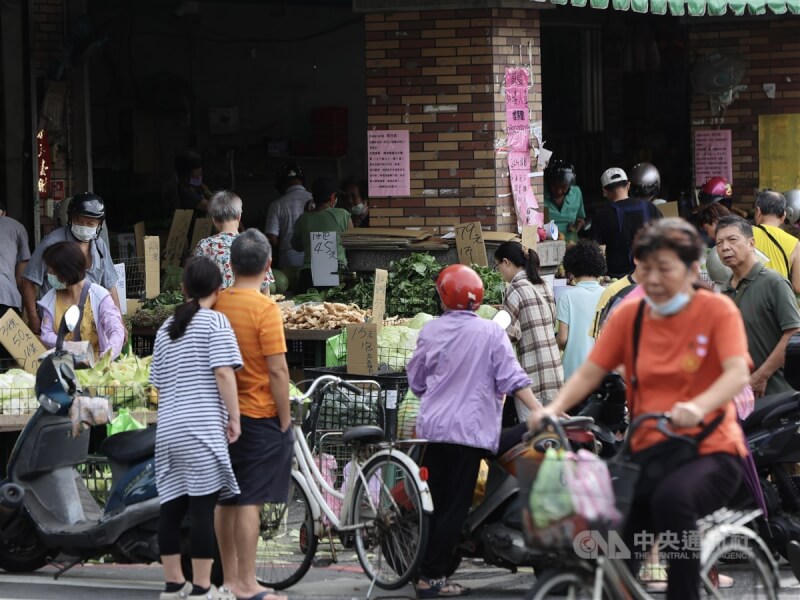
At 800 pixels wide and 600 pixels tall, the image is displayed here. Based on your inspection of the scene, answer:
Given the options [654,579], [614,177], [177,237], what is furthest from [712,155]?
[654,579]

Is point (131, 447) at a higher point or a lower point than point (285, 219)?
lower

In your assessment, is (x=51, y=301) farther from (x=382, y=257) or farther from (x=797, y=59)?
(x=797, y=59)

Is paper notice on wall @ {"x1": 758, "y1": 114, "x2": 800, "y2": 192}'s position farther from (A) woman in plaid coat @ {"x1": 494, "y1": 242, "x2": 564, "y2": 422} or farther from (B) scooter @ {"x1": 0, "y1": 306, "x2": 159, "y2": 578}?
(B) scooter @ {"x1": 0, "y1": 306, "x2": 159, "y2": 578}

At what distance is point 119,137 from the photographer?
19.2m

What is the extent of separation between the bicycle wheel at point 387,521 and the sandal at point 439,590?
160 mm

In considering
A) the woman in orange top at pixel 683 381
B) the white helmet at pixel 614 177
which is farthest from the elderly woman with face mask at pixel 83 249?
the woman in orange top at pixel 683 381

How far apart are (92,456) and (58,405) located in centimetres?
74

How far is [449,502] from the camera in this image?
24.3 ft

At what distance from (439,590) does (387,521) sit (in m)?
0.46

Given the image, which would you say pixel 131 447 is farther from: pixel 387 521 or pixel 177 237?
pixel 177 237

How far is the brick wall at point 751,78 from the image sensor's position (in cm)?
1673

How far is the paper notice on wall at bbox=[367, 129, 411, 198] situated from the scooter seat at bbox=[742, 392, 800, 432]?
575 centimetres

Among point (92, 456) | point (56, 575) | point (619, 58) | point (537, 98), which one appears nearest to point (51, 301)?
point (92, 456)

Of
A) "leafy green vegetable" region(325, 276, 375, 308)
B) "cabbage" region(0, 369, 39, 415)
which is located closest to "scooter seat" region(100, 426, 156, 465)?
"cabbage" region(0, 369, 39, 415)
